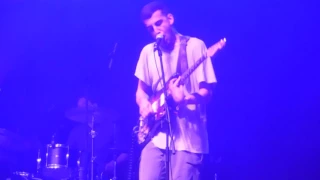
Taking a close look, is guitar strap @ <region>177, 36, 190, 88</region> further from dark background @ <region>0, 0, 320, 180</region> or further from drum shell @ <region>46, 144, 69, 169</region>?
drum shell @ <region>46, 144, 69, 169</region>

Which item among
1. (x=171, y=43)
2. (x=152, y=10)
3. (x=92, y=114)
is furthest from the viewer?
(x=92, y=114)

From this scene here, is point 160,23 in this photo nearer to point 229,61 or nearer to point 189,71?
point 189,71

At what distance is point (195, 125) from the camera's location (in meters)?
2.77

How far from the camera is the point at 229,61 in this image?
16.0 ft

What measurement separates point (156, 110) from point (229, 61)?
2075mm

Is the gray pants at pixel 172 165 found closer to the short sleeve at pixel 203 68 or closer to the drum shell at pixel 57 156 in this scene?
the short sleeve at pixel 203 68

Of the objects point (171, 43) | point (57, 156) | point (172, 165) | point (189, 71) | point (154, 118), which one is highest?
point (171, 43)

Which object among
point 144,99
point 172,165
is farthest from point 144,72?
point 172,165

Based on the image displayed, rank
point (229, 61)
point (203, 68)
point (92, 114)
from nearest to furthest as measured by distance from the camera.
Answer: point (203, 68), point (229, 61), point (92, 114)

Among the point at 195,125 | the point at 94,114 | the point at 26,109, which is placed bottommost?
the point at 195,125

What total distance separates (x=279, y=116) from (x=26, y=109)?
3517mm

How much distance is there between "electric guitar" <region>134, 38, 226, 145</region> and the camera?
→ 289 centimetres

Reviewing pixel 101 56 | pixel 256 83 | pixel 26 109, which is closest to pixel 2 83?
pixel 26 109

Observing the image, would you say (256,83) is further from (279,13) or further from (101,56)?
(101,56)
